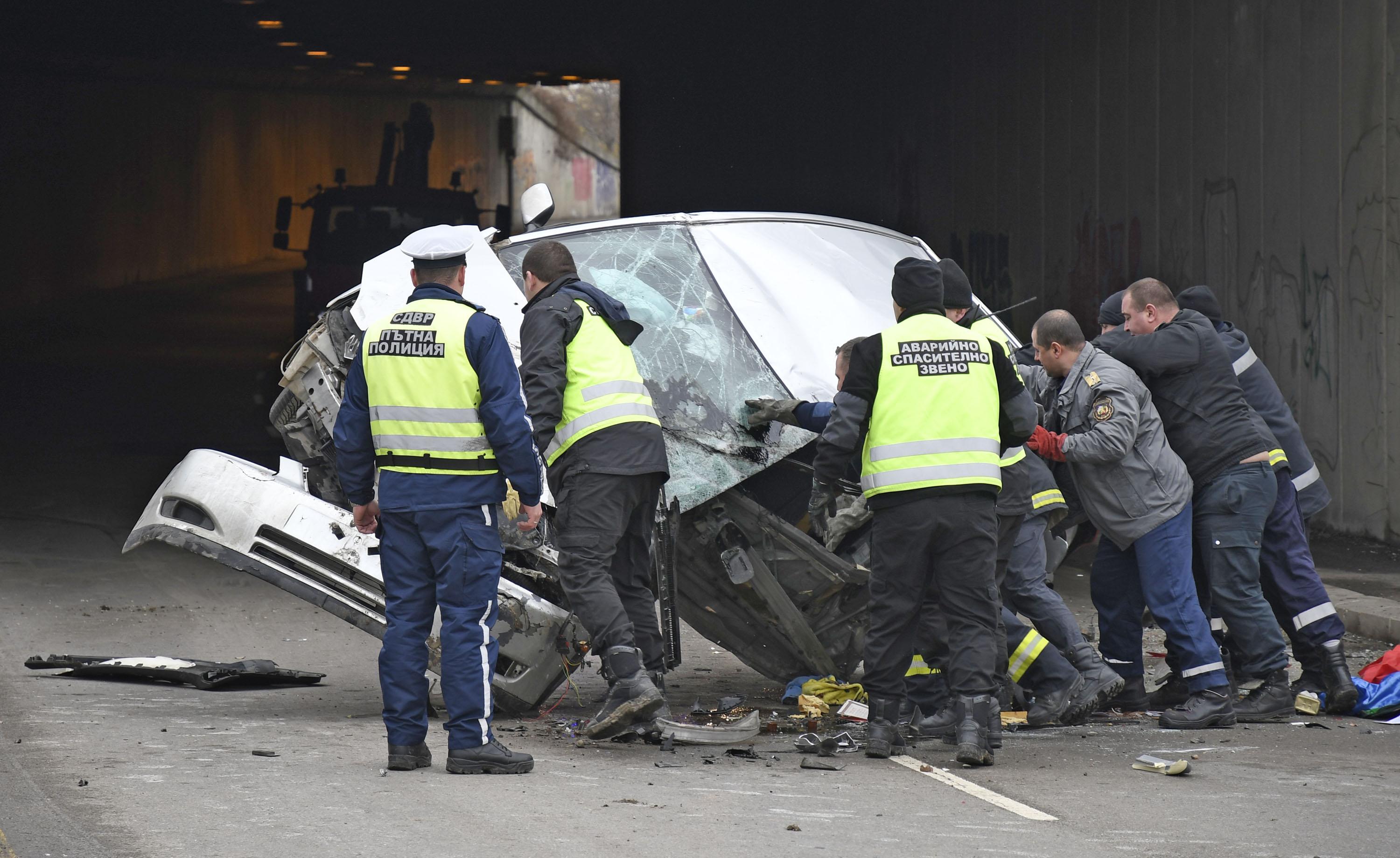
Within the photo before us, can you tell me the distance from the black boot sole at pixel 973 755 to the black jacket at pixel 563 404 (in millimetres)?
1369

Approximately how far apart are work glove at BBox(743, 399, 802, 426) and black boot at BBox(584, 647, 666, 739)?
3.32 feet

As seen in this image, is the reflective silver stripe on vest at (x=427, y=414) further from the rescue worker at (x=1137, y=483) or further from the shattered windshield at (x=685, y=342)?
the rescue worker at (x=1137, y=483)

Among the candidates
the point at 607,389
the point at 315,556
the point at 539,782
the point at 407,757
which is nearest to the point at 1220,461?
the point at 607,389

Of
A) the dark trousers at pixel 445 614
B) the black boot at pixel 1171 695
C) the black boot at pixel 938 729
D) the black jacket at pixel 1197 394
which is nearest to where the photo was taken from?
the dark trousers at pixel 445 614

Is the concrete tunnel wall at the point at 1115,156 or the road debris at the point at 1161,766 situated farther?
the concrete tunnel wall at the point at 1115,156

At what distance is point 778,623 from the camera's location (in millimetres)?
6148

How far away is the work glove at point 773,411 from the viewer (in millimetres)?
5855

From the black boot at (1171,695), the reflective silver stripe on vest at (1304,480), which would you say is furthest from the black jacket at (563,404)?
the reflective silver stripe on vest at (1304,480)

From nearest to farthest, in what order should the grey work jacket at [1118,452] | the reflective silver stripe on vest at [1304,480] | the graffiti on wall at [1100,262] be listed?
1. the grey work jacket at [1118,452]
2. the reflective silver stripe on vest at [1304,480]
3. the graffiti on wall at [1100,262]

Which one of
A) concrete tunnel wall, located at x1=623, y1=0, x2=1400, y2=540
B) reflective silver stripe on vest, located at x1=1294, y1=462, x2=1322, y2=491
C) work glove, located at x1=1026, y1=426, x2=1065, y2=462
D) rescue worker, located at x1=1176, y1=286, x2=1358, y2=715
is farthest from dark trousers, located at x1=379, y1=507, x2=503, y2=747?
reflective silver stripe on vest, located at x1=1294, y1=462, x2=1322, y2=491

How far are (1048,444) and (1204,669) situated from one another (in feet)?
3.37

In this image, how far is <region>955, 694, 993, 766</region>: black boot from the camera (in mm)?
5242

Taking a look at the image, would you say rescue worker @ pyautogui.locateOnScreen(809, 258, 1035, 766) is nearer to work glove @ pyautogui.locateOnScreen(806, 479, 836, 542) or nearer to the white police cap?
work glove @ pyautogui.locateOnScreen(806, 479, 836, 542)

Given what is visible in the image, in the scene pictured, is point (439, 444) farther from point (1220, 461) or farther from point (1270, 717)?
point (1270, 717)
